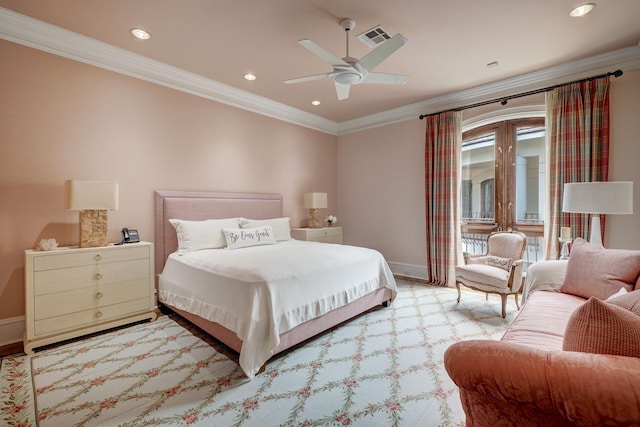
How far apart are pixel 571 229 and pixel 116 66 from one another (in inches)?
217

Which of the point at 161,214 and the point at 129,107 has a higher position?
the point at 129,107

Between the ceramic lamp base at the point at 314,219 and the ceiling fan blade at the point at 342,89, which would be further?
the ceramic lamp base at the point at 314,219

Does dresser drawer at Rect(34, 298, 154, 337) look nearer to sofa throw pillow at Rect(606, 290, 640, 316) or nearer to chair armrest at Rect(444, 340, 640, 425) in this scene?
chair armrest at Rect(444, 340, 640, 425)

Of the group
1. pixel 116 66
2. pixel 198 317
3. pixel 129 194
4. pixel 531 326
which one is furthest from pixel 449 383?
pixel 116 66

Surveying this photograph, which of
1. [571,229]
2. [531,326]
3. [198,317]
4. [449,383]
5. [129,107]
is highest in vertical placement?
[129,107]

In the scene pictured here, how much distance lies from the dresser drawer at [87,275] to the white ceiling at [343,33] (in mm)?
2278

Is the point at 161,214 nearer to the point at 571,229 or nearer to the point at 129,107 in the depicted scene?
the point at 129,107

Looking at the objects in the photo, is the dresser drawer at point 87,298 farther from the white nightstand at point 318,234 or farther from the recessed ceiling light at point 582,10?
the recessed ceiling light at point 582,10

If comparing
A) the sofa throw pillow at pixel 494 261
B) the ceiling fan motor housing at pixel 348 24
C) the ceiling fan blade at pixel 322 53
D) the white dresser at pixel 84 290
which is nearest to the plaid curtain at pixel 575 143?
the sofa throw pillow at pixel 494 261

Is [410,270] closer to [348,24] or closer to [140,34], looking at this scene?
[348,24]

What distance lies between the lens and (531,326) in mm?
1785

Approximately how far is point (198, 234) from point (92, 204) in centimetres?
107

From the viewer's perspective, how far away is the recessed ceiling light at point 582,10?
2478 mm

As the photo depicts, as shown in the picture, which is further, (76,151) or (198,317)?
(76,151)
